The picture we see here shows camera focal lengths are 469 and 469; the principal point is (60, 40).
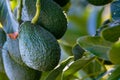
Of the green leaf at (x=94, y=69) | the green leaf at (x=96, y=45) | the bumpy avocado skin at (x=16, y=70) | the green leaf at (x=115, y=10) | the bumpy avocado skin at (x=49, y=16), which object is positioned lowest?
the green leaf at (x=94, y=69)

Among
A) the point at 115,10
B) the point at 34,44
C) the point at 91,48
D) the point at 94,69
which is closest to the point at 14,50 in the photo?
the point at 34,44

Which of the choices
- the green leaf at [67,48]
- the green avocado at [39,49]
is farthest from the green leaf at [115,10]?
the green leaf at [67,48]

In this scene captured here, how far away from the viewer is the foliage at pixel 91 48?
1.18 meters

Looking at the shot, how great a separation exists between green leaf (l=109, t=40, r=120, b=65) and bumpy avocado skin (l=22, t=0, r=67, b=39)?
0.49 ft

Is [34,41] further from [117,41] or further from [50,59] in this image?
[117,41]

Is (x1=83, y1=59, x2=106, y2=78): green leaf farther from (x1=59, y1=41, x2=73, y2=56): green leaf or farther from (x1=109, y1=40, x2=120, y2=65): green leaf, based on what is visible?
(x1=109, y1=40, x2=120, y2=65): green leaf

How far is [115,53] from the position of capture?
1165mm

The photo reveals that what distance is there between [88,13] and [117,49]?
3.39 ft

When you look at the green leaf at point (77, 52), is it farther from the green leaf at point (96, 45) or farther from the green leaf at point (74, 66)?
the green leaf at point (96, 45)

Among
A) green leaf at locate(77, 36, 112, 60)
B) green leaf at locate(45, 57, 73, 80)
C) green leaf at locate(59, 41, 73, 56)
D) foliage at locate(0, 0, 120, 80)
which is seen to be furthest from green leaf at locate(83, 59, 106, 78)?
green leaf at locate(77, 36, 112, 60)

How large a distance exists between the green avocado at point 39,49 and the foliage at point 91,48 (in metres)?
0.10

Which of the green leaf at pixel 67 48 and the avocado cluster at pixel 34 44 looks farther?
the green leaf at pixel 67 48

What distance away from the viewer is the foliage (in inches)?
46.5

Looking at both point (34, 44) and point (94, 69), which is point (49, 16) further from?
point (94, 69)
